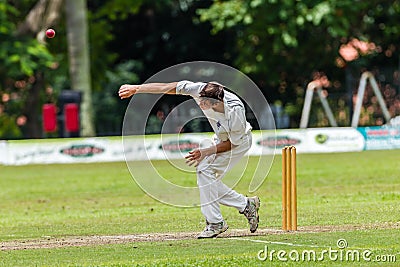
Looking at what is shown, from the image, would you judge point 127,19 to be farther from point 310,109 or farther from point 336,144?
point 336,144

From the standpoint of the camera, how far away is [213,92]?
429 inches

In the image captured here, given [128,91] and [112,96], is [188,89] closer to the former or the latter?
[128,91]

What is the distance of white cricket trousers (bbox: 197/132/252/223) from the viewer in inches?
446

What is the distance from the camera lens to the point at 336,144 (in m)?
28.7

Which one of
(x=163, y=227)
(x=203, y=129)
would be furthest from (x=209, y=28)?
(x=163, y=227)

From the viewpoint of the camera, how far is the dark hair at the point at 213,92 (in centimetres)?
1090

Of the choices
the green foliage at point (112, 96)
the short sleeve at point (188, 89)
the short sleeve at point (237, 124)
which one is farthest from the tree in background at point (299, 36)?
the short sleeve at point (188, 89)

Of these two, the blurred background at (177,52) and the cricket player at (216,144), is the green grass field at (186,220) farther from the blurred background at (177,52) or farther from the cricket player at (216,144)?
the blurred background at (177,52)

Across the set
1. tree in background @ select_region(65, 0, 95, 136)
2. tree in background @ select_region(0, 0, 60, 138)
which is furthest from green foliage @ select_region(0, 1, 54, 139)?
tree in background @ select_region(65, 0, 95, 136)

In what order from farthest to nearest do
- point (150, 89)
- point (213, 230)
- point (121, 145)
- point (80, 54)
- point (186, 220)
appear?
point (80, 54) < point (121, 145) < point (186, 220) < point (213, 230) < point (150, 89)

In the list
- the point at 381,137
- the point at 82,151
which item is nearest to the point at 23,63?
the point at 82,151

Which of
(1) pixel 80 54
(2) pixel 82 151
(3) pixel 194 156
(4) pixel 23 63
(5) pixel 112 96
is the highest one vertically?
(1) pixel 80 54

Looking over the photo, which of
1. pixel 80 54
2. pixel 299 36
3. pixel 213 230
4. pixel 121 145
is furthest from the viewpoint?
pixel 299 36

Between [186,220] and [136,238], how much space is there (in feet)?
6.97
